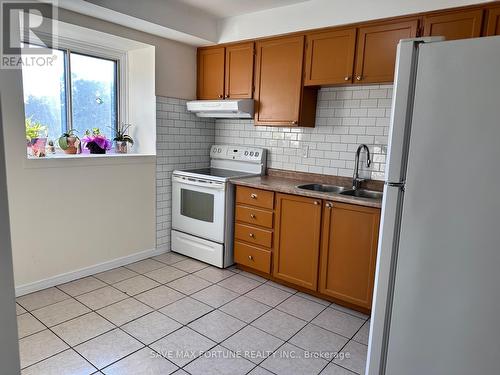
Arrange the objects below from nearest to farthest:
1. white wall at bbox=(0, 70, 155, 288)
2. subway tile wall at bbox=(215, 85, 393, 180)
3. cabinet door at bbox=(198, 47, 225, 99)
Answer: white wall at bbox=(0, 70, 155, 288) → subway tile wall at bbox=(215, 85, 393, 180) → cabinet door at bbox=(198, 47, 225, 99)

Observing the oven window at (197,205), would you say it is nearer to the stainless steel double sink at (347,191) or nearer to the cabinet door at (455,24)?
the stainless steel double sink at (347,191)

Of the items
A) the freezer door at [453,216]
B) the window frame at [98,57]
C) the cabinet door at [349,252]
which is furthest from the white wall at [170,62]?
the freezer door at [453,216]

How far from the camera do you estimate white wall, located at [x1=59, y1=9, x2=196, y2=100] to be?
10.3 ft

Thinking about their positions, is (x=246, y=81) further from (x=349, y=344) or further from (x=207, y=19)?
(x=349, y=344)

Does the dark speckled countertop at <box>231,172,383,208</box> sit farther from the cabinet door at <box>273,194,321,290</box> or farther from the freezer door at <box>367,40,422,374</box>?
the freezer door at <box>367,40,422,374</box>

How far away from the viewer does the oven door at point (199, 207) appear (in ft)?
11.0

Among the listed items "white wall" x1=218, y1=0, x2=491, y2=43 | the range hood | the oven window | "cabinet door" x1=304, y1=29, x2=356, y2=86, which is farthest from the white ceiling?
the oven window

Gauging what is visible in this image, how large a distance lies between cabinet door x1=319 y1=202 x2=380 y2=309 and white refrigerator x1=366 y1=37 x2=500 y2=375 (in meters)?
0.98

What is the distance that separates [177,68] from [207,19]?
575mm

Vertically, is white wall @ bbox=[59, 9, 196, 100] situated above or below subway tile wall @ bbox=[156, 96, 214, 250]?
above

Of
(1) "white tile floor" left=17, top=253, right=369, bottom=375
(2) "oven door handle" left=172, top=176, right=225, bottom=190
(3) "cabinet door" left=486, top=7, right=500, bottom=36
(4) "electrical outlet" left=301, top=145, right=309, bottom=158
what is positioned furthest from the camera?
(4) "electrical outlet" left=301, top=145, right=309, bottom=158

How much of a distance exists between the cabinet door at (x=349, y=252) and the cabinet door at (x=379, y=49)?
102 centimetres

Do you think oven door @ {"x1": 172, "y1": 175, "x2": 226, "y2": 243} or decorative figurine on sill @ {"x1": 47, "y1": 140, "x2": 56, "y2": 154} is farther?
oven door @ {"x1": 172, "y1": 175, "x2": 226, "y2": 243}

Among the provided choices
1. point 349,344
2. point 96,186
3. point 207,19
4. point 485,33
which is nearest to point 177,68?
point 207,19
